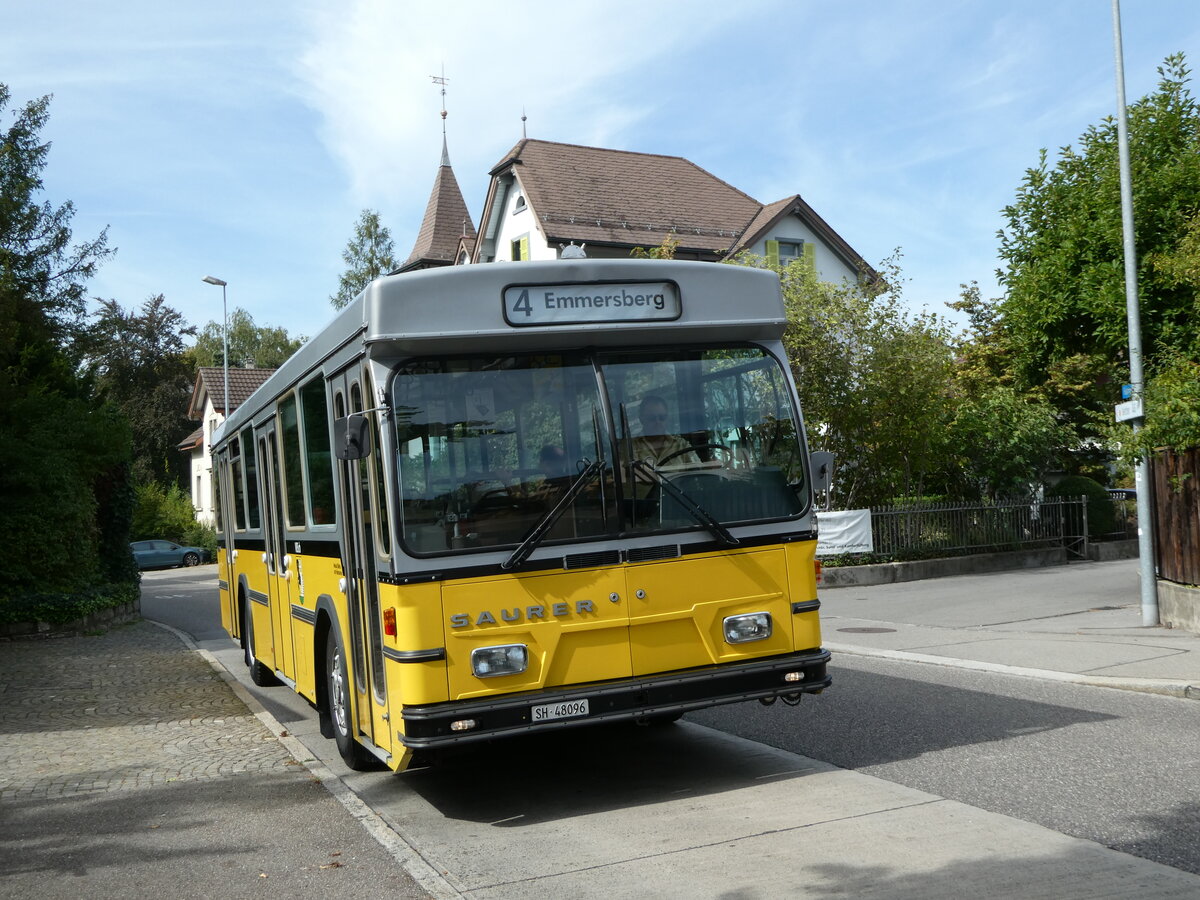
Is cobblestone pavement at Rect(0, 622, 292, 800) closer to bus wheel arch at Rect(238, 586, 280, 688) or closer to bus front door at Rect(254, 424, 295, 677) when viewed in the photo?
bus wheel arch at Rect(238, 586, 280, 688)

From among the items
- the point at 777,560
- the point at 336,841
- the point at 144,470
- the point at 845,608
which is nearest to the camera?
the point at 336,841

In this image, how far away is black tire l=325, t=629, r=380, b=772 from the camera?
7.86 metres

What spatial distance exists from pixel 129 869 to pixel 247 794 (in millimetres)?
1589

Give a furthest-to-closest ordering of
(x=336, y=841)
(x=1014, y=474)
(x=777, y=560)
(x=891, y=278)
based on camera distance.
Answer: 1. (x=1014, y=474)
2. (x=891, y=278)
3. (x=777, y=560)
4. (x=336, y=841)

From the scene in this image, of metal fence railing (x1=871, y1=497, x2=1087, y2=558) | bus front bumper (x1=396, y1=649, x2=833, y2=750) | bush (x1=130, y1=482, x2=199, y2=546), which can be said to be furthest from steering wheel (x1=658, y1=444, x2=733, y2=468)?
bush (x1=130, y1=482, x2=199, y2=546)

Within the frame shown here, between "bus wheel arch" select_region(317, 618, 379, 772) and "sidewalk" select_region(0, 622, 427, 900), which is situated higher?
"bus wheel arch" select_region(317, 618, 379, 772)

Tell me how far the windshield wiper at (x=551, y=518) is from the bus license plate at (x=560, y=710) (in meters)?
0.75

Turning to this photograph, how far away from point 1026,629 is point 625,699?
9566 mm

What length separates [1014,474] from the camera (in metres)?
26.9

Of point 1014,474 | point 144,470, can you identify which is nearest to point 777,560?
point 1014,474

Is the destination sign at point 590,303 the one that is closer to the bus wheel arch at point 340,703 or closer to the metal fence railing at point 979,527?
the bus wheel arch at point 340,703

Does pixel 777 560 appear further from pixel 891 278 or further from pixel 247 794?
pixel 891 278

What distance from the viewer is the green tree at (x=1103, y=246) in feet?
54.7

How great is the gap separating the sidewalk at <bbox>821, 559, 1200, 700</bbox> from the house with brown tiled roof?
66.5ft
